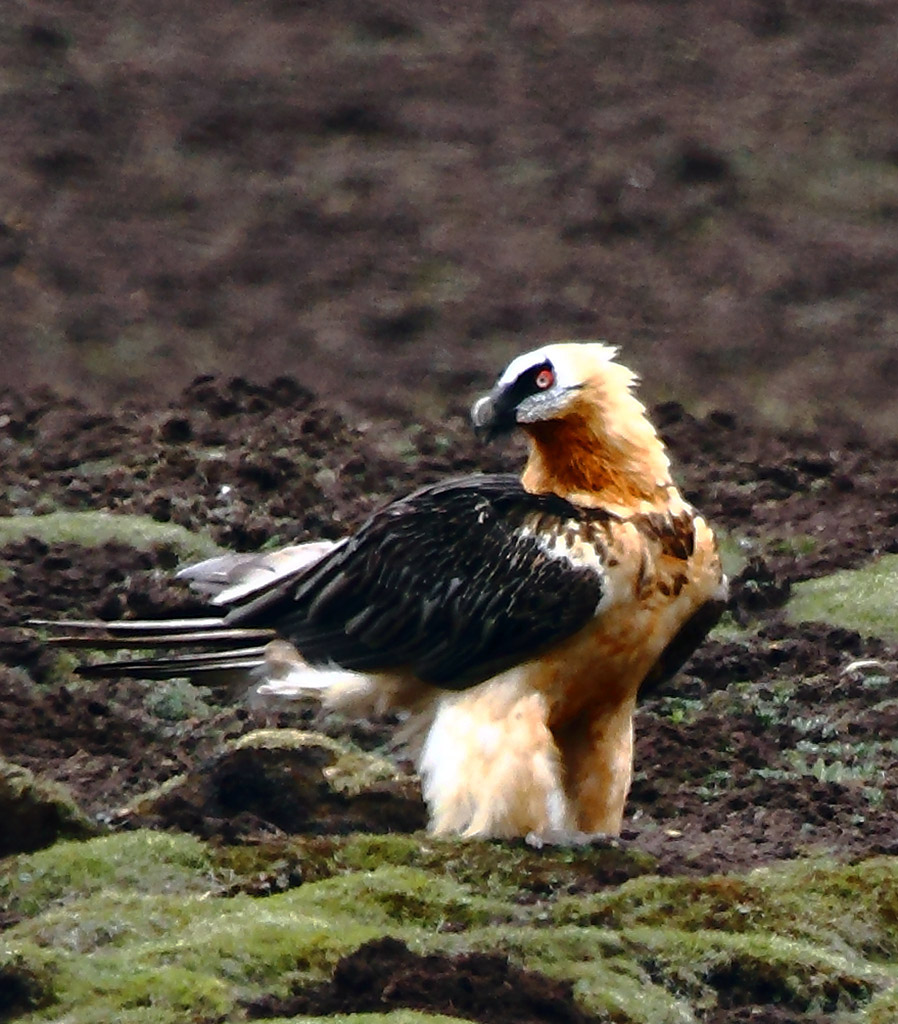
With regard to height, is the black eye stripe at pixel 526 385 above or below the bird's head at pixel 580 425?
above

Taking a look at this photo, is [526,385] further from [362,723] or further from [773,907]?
[362,723]

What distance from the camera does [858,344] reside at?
66.8 ft

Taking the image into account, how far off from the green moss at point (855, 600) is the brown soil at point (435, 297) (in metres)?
0.20

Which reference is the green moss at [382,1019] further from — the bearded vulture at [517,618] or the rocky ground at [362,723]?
the bearded vulture at [517,618]

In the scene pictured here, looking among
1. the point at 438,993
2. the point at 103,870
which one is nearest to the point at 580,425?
the point at 103,870

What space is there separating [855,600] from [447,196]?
9.83 meters

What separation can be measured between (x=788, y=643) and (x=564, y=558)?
175 inches

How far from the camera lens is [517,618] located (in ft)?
29.9

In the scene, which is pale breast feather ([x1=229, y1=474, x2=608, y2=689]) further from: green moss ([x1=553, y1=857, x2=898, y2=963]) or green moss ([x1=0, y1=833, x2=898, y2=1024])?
green moss ([x1=553, y1=857, x2=898, y2=963])

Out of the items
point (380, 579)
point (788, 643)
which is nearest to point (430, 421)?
point (788, 643)

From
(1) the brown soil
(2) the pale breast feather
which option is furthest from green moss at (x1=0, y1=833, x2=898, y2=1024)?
(2) the pale breast feather

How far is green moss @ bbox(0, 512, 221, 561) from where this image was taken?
566 inches

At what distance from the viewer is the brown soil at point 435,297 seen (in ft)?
39.3

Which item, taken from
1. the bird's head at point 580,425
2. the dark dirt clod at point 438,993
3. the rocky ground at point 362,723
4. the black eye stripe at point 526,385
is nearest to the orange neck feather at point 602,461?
the bird's head at point 580,425
